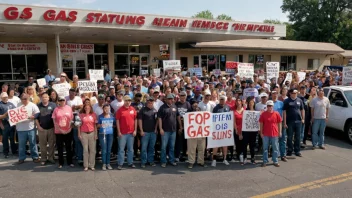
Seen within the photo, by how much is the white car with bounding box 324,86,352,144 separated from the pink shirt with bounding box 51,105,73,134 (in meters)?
8.22

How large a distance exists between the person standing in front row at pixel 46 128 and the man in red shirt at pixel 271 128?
16.5 ft

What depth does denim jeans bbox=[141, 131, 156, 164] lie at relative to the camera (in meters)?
7.46

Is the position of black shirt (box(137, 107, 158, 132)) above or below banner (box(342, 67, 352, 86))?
below

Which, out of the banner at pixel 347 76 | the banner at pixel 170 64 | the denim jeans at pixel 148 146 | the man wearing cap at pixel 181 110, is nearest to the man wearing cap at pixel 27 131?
the denim jeans at pixel 148 146

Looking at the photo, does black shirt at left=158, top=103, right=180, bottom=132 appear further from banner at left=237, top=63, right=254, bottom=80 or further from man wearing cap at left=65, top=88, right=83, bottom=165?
banner at left=237, top=63, right=254, bottom=80

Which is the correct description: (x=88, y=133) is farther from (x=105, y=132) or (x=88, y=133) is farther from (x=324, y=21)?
(x=324, y=21)

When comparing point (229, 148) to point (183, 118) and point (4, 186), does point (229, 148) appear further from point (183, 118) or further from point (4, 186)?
point (4, 186)

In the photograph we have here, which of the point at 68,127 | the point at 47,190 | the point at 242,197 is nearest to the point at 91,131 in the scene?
the point at 68,127

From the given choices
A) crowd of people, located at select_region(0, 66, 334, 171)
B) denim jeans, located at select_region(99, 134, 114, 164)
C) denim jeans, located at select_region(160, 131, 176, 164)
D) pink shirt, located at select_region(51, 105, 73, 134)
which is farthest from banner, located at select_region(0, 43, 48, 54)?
denim jeans, located at select_region(160, 131, 176, 164)

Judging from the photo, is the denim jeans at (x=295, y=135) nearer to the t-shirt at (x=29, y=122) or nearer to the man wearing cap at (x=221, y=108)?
the man wearing cap at (x=221, y=108)

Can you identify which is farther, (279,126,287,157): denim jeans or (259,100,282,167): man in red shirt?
(279,126,287,157): denim jeans

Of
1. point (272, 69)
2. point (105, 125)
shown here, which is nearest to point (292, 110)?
point (105, 125)

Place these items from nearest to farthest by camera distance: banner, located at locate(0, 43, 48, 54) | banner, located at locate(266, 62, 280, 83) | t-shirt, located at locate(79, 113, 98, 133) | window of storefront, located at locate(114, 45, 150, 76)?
t-shirt, located at locate(79, 113, 98, 133)
banner, located at locate(266, 62, 280, 83)
banner, located at locate(0, 43, 48, 54)
window of storefront, located at locate(114, 45, 150, 76)

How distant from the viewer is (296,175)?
686 centimetres
